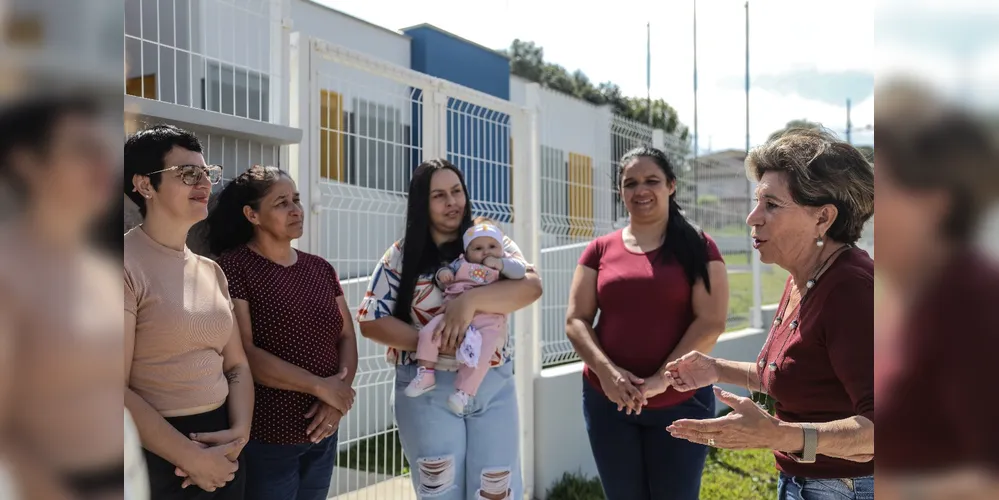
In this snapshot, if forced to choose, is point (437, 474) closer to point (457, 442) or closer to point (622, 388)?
point (457, 442)

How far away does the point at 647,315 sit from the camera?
8.96ft

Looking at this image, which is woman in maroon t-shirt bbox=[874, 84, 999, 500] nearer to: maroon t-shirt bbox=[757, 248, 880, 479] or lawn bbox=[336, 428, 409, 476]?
maroon t-shirt bbox=[757, 248, 880, 479]

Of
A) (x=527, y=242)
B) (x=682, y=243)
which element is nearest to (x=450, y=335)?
(x=682, y=243)

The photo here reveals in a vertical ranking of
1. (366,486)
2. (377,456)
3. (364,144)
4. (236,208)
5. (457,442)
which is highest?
(364,144)

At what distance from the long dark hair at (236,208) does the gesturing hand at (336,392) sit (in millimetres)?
579

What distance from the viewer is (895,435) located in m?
0.58

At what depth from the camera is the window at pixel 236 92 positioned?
2627 mm

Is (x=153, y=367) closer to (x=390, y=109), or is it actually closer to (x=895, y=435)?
(x=895, y=435)

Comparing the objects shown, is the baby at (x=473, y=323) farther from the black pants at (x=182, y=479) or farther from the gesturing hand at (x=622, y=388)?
the black pants at (x=182, y=479)

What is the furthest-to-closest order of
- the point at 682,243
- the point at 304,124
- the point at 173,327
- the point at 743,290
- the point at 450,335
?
the point at 743,290, the point at 304,124, the point at 682,243, the point at 450,335, the point at 173,327

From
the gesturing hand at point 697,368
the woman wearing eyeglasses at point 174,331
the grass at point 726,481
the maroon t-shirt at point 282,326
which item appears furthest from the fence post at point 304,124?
the grass at point 726,481

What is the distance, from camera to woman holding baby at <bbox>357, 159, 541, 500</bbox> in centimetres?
243

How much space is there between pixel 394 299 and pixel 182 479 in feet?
3.45

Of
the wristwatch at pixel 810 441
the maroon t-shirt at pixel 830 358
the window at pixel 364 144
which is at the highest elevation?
the window at pixel 364 144
